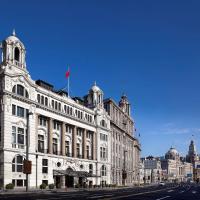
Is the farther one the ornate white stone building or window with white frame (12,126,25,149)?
window with white frame (12,126,25,149)

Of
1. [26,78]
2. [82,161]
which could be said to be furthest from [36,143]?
[82,161]

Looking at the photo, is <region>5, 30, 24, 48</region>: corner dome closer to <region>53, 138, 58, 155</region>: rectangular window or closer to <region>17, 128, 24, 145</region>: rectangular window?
<region>17, 128, 24, 145</region>: rectangular window

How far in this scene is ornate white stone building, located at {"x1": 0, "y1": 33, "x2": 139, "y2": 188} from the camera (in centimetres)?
7850

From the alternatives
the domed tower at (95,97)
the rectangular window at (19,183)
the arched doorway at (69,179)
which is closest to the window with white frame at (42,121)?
the arched doorway at (69,179)

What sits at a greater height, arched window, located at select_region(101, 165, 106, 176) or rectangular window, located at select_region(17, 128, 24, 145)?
rectangular window, located at select_region(17, 128, 24, 145)

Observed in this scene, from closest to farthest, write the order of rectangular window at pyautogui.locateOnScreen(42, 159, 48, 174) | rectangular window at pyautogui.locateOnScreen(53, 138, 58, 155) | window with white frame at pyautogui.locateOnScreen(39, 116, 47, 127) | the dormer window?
the dormer window, rectangular window at pyautogui.locateOnScreen(42, 159, 48, 174), window with white frame at pyautogui.locateOnScreen(39, 116, 47, 127), rectangular window at pyautogui.locateOnScreen(53, 138, 58, 155)

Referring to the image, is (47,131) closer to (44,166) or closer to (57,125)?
→ (57,125)

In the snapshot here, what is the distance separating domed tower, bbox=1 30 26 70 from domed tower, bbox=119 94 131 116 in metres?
79.9

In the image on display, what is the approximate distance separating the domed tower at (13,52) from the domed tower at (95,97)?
38.4 m

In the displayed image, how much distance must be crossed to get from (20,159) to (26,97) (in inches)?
486

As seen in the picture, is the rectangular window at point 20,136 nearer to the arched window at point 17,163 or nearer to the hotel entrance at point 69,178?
the arched window at point 17,163

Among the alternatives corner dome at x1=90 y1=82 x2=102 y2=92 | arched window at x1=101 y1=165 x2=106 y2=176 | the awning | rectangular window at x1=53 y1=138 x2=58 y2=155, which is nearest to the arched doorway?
the awning

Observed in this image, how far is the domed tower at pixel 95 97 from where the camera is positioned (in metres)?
122

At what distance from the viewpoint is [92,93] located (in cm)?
12350
